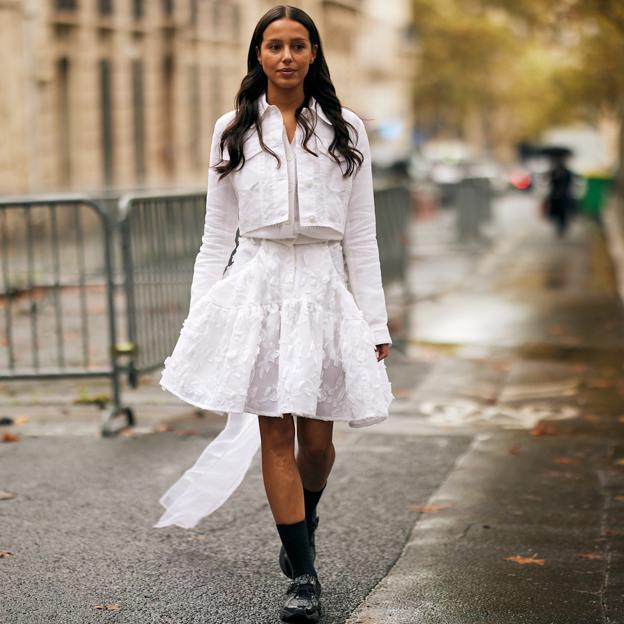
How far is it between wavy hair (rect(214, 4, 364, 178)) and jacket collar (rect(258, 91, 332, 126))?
0.01 m

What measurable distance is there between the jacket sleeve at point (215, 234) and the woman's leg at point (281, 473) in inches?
20.1

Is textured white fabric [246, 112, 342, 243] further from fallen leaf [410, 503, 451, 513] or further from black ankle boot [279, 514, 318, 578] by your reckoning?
fallen leaf [410, 503, 451, 513]

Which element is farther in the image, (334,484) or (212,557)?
(334,484)

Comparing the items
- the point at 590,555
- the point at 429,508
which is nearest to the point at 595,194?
the point at 429,508

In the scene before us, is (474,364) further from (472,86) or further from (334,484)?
(472,86)

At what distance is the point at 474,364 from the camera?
37.1 ft

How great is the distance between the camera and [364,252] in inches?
199

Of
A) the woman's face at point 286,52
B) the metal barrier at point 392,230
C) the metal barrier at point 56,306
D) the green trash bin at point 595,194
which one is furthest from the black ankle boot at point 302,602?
the green trash bin at point 595,194

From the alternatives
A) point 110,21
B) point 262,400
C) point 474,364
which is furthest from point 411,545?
point 110,21

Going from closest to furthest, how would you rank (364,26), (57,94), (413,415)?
(413,415), (57,94), (364,26)

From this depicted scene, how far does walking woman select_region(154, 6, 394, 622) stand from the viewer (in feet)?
15.9

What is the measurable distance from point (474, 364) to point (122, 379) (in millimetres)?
2702

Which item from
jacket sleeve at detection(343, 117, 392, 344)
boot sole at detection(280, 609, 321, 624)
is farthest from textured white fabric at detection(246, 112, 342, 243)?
boot sole at detection(280, 609, 321, 624)

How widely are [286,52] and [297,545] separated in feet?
5.24
